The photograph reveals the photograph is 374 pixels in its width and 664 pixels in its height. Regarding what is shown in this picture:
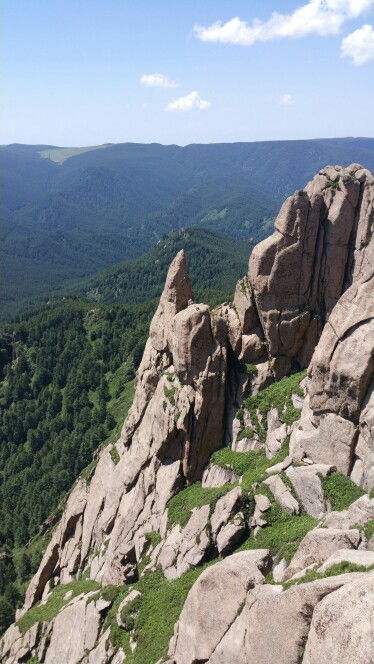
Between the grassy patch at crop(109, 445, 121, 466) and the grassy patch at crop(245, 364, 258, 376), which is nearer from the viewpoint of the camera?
the grassy patch at crop(245, 364, 258, 376)

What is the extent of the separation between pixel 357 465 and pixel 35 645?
4278 cm

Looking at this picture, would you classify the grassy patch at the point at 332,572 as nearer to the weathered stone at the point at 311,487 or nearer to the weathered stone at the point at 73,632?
the weathered stone at the point at 311,487

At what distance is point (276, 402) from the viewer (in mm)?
53344

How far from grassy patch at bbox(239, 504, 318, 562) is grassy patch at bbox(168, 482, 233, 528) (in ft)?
21.3

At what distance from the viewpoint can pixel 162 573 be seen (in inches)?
1886

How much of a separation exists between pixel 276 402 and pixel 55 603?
3675 centimetres

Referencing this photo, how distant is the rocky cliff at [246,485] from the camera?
28219 mm

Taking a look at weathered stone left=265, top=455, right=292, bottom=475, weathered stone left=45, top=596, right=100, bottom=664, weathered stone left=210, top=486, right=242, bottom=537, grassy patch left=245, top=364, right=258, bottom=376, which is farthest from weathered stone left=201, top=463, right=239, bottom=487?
weathered stone left=45, top=596, right=100, bottom=664

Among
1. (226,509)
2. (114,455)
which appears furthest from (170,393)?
(114,455)

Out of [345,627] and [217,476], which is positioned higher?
[345,627]

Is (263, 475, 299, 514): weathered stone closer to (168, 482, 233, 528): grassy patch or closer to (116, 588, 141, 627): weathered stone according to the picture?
(168, 482, 233, 528): grassy patch

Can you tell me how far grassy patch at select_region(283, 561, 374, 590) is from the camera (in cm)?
2465

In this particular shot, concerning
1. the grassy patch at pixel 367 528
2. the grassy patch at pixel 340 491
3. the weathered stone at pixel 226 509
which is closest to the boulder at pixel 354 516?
→ the grassy patch at pixel 367 528

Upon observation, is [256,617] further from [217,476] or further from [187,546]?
[217,476]
